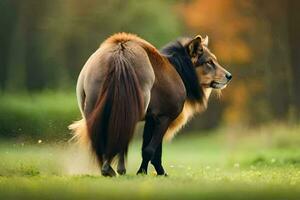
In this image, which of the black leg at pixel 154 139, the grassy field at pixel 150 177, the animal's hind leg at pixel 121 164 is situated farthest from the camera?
the black leg at pixel 154 139

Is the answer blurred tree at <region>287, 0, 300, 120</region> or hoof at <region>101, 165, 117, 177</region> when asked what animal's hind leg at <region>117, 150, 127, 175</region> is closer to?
hoof at <region>101, 165, 117, 177</region>

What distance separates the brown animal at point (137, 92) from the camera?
861cm

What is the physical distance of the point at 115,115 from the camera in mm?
8531

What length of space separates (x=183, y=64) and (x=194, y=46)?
0.98ft

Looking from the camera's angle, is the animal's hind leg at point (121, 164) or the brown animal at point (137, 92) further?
the animal's hind leg at point (121, 164)

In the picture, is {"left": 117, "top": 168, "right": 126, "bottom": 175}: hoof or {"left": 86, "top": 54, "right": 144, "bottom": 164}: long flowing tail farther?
{"left": 117, "top": 168, "right": 126, "bottom": 175}: hoof

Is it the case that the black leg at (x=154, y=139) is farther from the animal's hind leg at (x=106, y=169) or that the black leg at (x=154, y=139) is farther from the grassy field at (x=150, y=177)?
the animal's hind leg at (x=106, y=169)

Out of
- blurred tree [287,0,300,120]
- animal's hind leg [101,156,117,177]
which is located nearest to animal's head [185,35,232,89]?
animal's hind leg [101,156,117,177]

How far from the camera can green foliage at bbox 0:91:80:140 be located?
12.4 meters

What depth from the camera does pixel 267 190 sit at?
690cm

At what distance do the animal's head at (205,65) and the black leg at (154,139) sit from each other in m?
1.20

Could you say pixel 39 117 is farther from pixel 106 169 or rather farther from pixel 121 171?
pixel 106 169

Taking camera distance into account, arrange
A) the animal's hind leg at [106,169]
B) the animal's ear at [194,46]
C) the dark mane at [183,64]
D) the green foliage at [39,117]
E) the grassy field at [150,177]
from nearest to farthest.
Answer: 1. the grassy field at [150,177]
2. the animal's hind leg at [106,169]
3. the dark mane at [183,64]
4. the animal's ear at [194,46]
5. the green foliage at [39,117]

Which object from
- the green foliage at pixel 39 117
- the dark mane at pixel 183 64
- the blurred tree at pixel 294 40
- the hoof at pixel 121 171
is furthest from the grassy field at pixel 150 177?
the blurred tree at pixel 294 40
